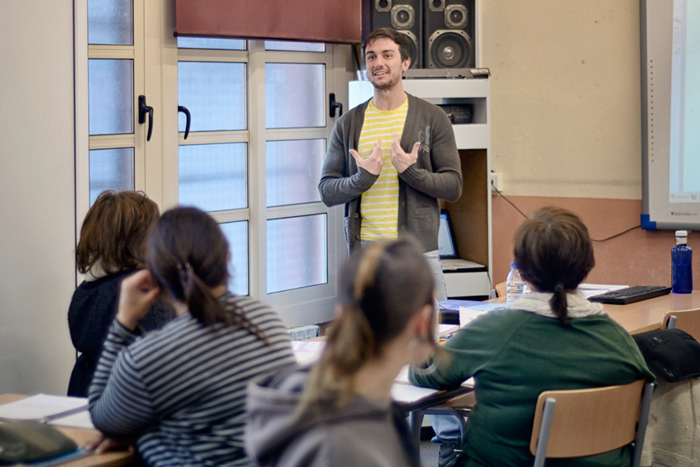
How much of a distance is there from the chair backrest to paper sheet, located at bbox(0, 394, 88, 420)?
190 cm

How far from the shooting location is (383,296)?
108 cm

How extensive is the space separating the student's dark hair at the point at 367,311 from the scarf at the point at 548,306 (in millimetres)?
812

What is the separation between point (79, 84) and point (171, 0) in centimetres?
98

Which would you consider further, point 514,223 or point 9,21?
point 514,223

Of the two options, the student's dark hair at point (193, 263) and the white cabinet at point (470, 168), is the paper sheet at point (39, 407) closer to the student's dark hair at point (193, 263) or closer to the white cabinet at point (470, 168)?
the student's dark hair at point (193, 263)

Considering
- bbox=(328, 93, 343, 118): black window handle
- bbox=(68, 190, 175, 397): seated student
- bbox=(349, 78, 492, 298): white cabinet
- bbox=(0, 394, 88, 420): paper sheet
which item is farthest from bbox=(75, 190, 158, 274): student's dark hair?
bbox=(328, 93, 343, 118): black window handle

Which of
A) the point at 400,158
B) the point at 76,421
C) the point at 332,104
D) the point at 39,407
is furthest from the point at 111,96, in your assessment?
the point at 76,421

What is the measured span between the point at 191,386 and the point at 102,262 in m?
0.79

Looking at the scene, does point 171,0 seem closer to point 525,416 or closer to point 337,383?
point 525,416

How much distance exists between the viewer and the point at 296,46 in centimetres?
399

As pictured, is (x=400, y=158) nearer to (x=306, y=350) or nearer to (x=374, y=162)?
(x=374, y=162)

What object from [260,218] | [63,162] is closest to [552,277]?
[63,162]

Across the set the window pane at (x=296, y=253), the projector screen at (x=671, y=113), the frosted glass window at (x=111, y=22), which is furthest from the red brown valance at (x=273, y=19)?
the projector screen at (x=671, y=113)

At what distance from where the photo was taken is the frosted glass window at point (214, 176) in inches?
145
